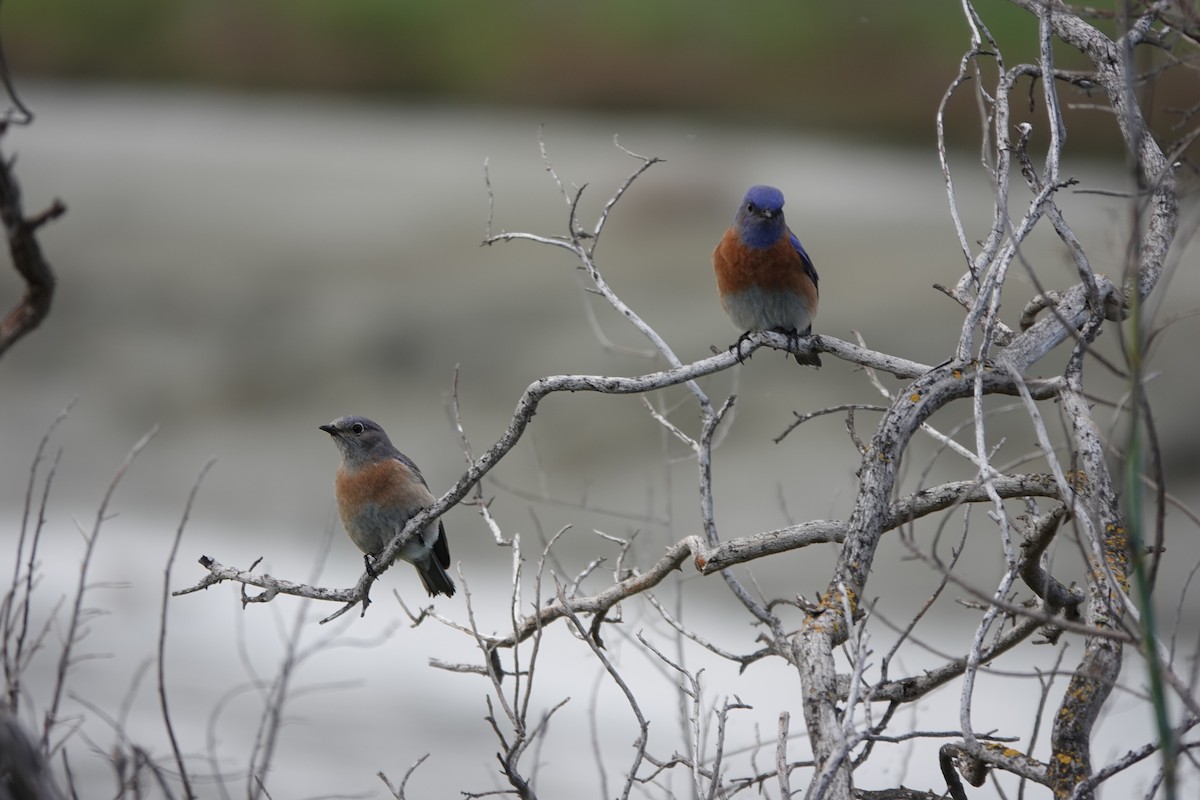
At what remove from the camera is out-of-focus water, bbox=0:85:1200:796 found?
1290cm

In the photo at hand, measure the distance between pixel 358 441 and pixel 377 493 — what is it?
1.16ft

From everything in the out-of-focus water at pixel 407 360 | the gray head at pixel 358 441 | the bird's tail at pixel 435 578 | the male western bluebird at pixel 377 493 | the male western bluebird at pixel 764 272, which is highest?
the out-of-focus water at pixel 407 360

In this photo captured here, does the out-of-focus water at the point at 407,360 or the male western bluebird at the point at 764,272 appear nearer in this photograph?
the male western bluebird at the point at 764,272

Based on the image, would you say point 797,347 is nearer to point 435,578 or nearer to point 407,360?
point 435,578

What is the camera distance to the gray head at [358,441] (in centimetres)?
671

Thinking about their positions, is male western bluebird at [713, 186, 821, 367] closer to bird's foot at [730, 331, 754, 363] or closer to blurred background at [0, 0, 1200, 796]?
bird's foot at [730, 331, 754, 363]

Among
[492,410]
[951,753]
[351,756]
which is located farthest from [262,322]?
[951,753]

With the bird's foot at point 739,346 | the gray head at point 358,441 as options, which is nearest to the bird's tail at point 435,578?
the gray head at point 358,441

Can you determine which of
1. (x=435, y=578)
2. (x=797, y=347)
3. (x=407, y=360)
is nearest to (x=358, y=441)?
(x=435, y=578)

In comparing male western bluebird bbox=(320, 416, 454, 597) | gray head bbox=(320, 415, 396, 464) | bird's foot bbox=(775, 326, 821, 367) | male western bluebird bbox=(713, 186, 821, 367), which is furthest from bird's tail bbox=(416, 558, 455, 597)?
bird's foot bbox=(775, 326, 821, 367)

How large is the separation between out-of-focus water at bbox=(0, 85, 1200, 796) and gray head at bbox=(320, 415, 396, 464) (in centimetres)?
387

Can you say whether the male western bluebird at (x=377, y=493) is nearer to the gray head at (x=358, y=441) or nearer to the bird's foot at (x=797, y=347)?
the gray head at (x=358, y=441)

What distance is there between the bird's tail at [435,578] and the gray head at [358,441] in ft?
2.09

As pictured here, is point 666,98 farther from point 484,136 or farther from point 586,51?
point 484,136
